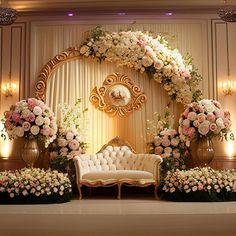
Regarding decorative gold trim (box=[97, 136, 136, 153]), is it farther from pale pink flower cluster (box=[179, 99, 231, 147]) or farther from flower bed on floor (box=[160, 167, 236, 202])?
flower bed on floor (box=[160, 167, 236, 202])

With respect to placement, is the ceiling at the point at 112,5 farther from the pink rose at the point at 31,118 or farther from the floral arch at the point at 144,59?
the pink rose at the point at 31,118

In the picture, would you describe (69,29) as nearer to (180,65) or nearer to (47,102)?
(47,102)

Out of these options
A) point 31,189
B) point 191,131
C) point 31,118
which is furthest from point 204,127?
point 31,189

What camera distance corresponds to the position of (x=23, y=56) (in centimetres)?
873

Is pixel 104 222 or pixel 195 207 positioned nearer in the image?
pixel 104 222

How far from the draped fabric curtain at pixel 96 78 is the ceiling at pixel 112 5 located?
0.32 meters

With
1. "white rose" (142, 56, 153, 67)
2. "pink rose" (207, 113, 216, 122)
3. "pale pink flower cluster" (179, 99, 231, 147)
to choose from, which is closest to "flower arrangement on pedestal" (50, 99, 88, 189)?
"white rose" (142, 56, 153, 67)

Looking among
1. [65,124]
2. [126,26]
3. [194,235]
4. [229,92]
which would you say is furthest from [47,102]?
[194,235]

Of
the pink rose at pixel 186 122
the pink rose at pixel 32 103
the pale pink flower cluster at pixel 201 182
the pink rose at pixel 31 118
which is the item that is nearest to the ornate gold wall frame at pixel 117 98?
the pink rose at pixel 186 122

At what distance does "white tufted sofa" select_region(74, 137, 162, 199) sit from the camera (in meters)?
7.13

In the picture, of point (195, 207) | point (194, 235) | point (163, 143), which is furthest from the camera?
point (163, 143)

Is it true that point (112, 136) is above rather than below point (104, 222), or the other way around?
above

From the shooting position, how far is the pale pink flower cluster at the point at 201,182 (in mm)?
6574

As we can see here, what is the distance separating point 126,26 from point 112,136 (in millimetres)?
2327
